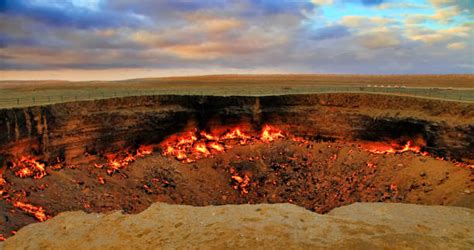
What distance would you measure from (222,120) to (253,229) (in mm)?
30095

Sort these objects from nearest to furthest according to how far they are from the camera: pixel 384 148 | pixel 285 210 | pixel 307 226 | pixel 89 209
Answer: pixel 307 226
pixel 285 210
pixel 89 209
pixel 384 148

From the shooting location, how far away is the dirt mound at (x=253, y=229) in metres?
13.1

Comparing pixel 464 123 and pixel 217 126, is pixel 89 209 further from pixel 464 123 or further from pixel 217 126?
pixel 464 123

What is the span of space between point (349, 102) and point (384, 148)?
22.1ft

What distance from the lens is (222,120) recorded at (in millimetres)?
43719

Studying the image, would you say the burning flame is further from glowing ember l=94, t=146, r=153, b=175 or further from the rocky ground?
glowing ember l=94, t=146, r=153, b=175

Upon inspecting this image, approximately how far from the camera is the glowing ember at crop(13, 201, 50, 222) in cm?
2553

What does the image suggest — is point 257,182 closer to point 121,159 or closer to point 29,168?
point 121,159

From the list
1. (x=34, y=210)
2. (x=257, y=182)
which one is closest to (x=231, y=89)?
(x=257, y=182)

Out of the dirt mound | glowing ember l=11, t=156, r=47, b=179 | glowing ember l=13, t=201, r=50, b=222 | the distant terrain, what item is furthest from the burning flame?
the dirt mound

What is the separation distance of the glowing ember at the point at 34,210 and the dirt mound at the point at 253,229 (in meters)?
8.53

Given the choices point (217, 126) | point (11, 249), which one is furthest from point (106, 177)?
point (11, 249)

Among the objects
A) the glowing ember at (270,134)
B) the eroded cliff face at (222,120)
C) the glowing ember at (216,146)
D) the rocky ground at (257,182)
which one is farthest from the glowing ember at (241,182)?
the eroded cliff face at (222,120)

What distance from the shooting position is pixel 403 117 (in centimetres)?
3547
